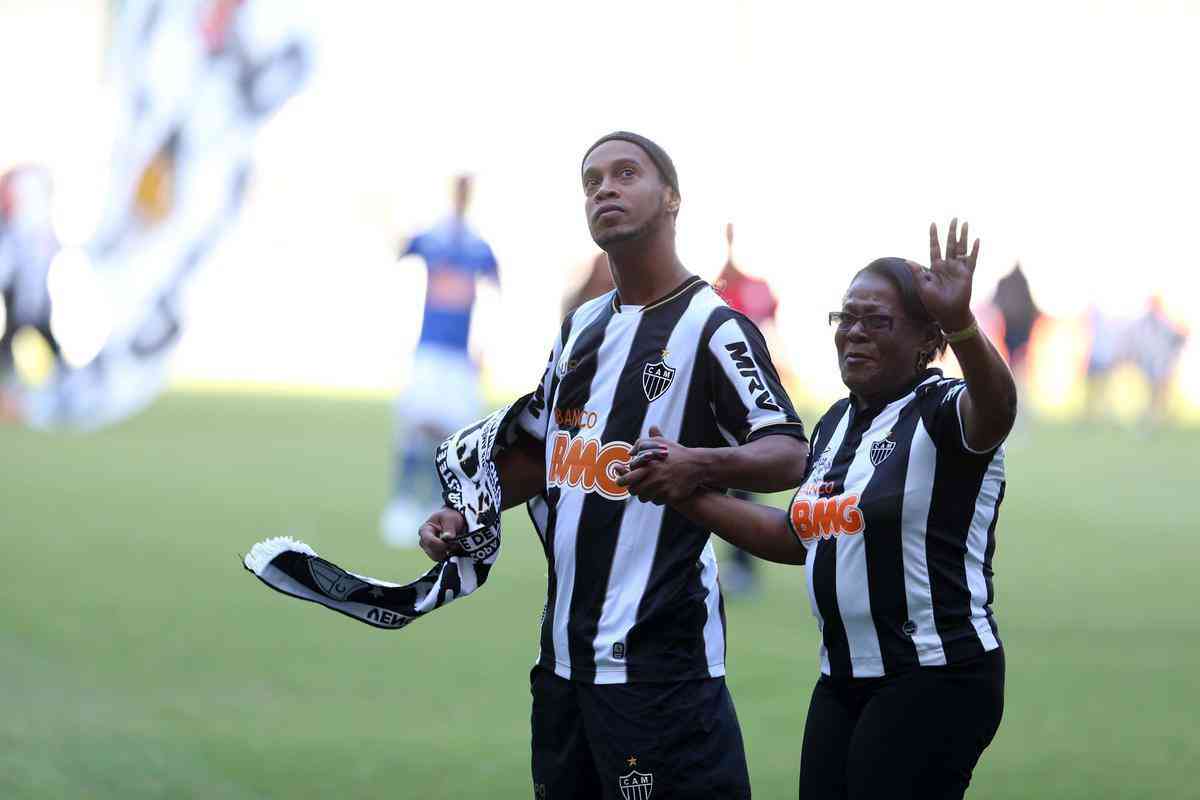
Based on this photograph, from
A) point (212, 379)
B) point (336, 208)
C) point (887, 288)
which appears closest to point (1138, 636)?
point (887, 288)

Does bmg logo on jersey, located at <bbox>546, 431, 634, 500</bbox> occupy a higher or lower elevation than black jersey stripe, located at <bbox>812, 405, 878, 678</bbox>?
higher

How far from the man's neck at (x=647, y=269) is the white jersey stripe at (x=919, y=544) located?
0.72 metres

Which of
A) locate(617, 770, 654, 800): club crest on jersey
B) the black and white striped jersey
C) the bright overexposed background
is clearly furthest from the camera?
the bright overexposed background

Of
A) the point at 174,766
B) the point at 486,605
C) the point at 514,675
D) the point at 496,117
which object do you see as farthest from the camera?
the point at 496,117

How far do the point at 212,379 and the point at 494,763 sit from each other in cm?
2540

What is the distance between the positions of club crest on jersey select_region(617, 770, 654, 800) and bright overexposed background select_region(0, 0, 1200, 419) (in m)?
27.6

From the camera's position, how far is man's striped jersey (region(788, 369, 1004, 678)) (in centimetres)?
354

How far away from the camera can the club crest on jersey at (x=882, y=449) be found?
11.9ft

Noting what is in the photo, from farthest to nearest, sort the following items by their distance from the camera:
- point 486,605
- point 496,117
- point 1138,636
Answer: point 496,117
point 486,605
point 1138,636

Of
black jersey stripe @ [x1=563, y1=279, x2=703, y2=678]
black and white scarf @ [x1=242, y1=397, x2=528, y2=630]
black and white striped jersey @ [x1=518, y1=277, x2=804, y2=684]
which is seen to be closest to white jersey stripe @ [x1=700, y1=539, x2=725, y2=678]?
black and white striped jersey @ [x1=518, y1=277, x2=804, y2=684]

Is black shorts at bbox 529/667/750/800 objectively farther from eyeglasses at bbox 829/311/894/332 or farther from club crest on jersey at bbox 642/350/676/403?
eyeglasses at bbox 829/311/894/332

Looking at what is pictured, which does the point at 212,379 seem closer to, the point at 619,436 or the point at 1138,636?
the point at 1138,636

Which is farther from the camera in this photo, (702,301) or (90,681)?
(90,681)

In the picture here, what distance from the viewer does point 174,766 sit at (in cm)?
607
